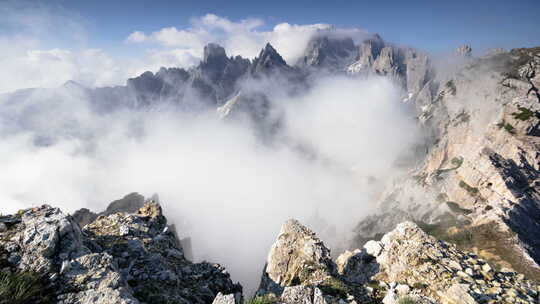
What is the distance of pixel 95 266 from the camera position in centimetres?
1078

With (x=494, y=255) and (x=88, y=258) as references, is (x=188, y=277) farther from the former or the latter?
(x=494, y=255)

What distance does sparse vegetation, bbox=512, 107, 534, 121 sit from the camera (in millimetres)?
191875

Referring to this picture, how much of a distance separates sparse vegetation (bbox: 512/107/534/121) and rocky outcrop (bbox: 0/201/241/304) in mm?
259984

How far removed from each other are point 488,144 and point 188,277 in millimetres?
241577

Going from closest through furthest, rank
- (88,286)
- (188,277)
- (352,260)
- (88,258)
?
1. (88,286)
2. (88,258)
3. (188,277)
4. (352,260)

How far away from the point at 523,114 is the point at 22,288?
896 feet

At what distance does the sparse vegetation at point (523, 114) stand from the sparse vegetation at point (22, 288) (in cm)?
26825

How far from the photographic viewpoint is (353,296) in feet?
43.5

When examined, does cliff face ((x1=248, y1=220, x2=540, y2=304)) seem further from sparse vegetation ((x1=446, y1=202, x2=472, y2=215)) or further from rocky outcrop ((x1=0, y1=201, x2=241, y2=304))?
sparse vegetation ((x1=446, y1=202, x2=472, y2=215))

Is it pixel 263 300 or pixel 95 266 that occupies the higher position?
pixel 95 266

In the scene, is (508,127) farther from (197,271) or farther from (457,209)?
(197,271)

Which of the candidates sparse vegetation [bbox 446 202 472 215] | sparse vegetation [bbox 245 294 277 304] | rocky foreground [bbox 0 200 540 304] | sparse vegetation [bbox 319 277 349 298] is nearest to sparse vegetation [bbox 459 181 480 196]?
sparse vegetation [bbox 446 202 472 215]

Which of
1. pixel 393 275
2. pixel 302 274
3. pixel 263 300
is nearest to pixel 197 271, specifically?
pixel 302 274

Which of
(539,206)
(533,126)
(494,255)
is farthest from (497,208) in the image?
(533,126)
